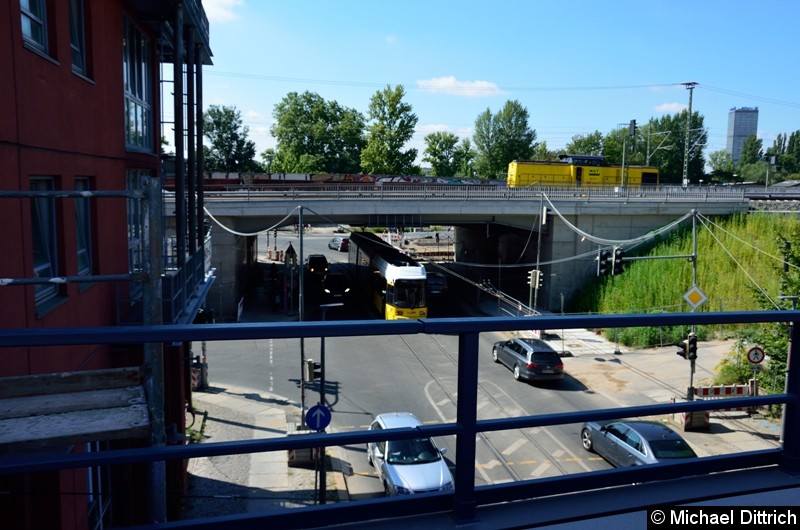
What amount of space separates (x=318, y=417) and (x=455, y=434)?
9.64m

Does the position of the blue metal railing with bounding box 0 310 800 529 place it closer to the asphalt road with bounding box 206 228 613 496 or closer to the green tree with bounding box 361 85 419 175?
the asphalt road with bounding box 206 228 613 496

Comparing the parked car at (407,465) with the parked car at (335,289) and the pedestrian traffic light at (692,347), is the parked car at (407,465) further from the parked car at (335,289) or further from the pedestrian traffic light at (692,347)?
the parked car at (335,289)

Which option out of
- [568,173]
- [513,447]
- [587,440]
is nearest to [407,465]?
[587,440]

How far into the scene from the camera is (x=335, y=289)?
39531mm

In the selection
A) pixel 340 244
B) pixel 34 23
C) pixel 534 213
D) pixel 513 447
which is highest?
pixel 34 23

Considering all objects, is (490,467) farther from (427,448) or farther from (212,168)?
(212,168)

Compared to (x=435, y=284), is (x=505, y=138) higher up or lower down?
higher up

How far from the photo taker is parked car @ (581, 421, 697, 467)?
10.3 meters

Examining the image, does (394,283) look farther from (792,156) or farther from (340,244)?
(792,156)

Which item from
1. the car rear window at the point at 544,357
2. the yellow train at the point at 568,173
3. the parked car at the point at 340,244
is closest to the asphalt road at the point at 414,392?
the car rear window at the point at 544,357

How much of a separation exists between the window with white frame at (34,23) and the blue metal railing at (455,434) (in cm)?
545

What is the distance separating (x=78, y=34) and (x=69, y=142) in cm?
199

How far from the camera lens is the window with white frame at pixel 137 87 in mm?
11312

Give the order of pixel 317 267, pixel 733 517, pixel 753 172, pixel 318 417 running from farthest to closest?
pixel 753 172 < pixel 317 267 < pixel 318 417 < pixel 733 517
